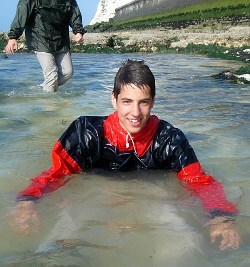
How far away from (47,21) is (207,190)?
4812 millimetres

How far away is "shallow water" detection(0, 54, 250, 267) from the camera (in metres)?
2.34

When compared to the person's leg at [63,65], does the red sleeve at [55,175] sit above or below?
below

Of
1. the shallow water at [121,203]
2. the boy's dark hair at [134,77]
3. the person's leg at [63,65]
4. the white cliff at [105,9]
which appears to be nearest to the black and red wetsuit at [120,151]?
the shallow water at [121,203]

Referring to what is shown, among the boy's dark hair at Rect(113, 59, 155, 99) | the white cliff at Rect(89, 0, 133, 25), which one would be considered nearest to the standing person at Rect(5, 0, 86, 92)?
the boy's dark hair at Rect(113, 59, 155, 99)

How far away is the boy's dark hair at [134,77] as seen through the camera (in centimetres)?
314

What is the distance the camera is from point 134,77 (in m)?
3.15

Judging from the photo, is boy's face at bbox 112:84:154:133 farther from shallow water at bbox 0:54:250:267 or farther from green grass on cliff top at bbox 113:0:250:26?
green grass on cliff top at bbox 113:0:250:26

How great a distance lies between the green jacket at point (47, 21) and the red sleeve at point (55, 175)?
402 cm

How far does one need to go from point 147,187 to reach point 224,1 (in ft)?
115

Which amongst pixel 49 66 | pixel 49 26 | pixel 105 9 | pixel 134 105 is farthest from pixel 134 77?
pixel 105 9

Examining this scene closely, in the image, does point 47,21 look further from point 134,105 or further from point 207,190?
point 207,190

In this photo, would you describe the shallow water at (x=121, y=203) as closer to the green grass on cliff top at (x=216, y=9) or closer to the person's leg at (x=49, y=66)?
the person's leg at (x=49, y=66)

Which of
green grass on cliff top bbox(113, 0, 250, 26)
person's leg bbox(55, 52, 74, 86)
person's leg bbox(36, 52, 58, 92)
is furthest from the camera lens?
green grass on cliff top bbox(113, 0, 250, 26)

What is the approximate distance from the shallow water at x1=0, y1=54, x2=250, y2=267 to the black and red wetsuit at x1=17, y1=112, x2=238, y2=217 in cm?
10
